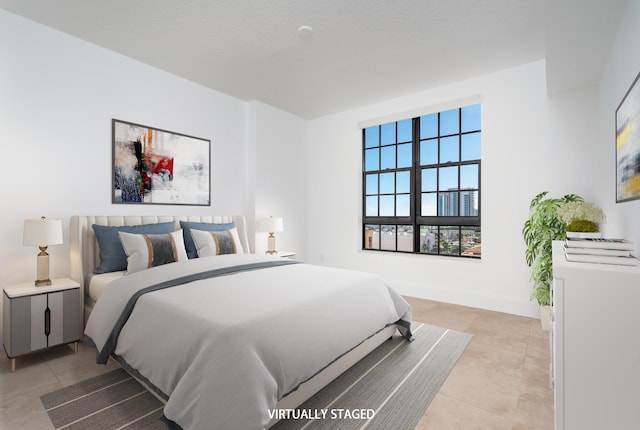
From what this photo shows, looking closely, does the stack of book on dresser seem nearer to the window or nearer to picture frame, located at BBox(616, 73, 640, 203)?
picture frame, located at BBox(616, 73, 640, 203)

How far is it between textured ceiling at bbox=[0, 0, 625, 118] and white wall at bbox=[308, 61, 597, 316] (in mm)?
288

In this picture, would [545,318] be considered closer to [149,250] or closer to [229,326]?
[229,326]

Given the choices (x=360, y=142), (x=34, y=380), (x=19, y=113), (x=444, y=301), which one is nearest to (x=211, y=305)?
(x=34, y=380)

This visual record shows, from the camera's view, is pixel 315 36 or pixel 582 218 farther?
pixel 315 36

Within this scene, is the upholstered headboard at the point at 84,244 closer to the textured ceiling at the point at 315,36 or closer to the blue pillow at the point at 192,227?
the blue pillow at the point at 192,227

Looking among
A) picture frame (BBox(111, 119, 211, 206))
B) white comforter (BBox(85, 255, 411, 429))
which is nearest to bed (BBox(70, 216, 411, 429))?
white comforter (BBox(85, 255, 411, 429))

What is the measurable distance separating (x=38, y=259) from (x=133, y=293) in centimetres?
113

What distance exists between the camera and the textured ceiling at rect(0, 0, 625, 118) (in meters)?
2.46

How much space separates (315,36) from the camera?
285 cm

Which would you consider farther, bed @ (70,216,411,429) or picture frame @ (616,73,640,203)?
picture frame @ (616,73,640,203)

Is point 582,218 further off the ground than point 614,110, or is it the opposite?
point 614,110

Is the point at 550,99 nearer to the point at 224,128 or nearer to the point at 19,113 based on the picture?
the point at 224,128

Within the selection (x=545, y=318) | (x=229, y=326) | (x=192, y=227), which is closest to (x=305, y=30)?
(x=192, y=227)

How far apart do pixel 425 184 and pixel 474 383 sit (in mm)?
2790
